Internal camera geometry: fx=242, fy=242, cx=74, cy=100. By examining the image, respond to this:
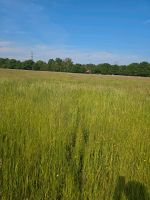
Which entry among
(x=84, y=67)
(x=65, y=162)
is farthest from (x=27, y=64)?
(x=65, y=162)

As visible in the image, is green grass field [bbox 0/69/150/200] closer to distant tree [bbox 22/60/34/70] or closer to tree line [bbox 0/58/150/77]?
tree line [bbox 0/58/150/77]

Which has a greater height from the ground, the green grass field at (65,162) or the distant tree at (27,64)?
the distant tree at (27,64)

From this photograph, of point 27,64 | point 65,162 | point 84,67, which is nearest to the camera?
point 65,162

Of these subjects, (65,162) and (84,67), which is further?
(84,67)

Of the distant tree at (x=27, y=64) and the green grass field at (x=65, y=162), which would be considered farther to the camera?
the distant tree at (x=27, y=64)

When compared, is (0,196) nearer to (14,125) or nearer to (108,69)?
(14,125)

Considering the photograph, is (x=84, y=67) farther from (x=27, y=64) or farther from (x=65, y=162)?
(x=65, y=162)

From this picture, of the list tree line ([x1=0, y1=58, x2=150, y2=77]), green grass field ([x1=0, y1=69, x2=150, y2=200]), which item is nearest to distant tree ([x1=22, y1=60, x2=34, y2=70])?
tree line ([x1=0, y1=58, x2=150, y2=77])

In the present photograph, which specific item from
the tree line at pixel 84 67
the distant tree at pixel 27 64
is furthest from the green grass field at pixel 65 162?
the distant tree at pixel 27 64

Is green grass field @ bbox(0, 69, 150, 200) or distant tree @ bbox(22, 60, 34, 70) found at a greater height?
distant tree @ bbox(22, 60, 34, 70)

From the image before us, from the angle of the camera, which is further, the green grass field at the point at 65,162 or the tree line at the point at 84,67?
the tree line at the point at 84,67

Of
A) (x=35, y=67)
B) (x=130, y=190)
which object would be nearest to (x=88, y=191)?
(x=130, y=190)

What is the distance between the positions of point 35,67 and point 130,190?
73846 mm

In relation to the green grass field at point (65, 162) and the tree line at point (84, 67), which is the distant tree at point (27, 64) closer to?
the tree line at point (84, 67)
